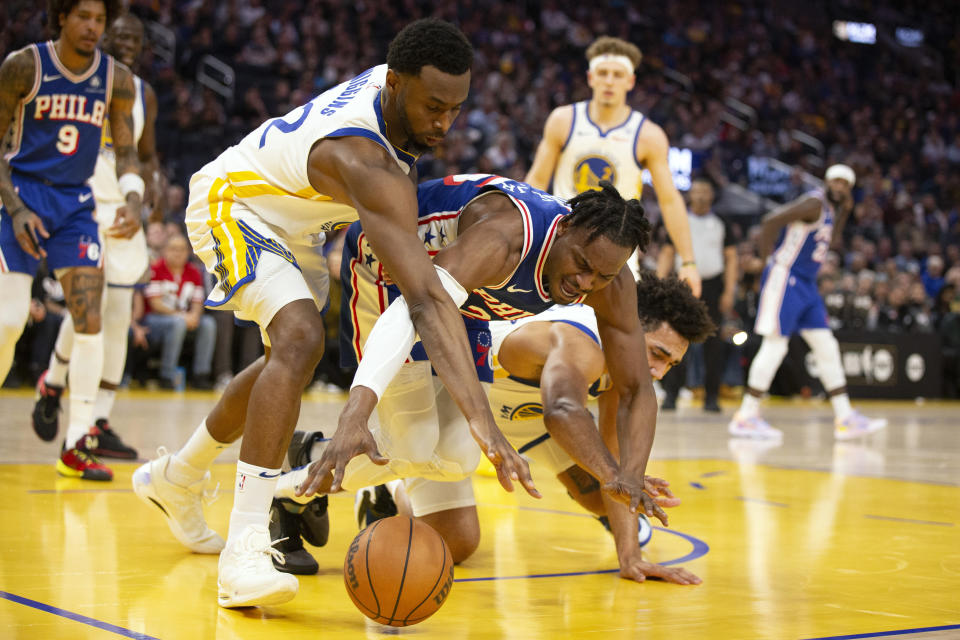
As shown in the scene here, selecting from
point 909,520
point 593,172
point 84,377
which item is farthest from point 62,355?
point 909,520

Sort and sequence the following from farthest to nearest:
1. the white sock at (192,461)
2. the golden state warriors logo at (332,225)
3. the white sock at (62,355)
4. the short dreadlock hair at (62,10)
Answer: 1. the white sock at (62,355)
2. the short dreadlock hair at (62,10)
3. the white sock at (192,461)
4. the golden state warriors logo at (332,225)

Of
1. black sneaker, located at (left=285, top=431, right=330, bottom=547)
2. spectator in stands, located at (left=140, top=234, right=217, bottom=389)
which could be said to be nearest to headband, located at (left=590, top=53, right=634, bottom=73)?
black sneaker, located at (left=285, top=431, right=330, bottom=547)

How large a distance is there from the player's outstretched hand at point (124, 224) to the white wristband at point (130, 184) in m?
0.10

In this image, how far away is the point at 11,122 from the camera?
→ 525cm

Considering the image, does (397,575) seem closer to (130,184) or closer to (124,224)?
(124,224)

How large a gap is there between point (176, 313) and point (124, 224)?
6.00 meters

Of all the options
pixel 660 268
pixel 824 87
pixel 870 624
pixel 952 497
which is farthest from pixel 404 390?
pixel 824 87

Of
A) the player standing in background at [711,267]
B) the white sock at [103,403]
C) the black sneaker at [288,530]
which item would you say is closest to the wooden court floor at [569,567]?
the black sneaker at [288,530]

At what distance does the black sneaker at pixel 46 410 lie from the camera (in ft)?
19.9

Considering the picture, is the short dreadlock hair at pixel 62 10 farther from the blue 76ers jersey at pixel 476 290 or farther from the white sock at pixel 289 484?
the white sock at pixel 289 484

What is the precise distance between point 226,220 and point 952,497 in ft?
14.1

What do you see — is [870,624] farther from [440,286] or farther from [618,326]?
[440,286]

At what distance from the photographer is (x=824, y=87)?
80.4ft

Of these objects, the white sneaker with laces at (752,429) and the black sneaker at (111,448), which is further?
the white sneaker with laces at (752,429)
